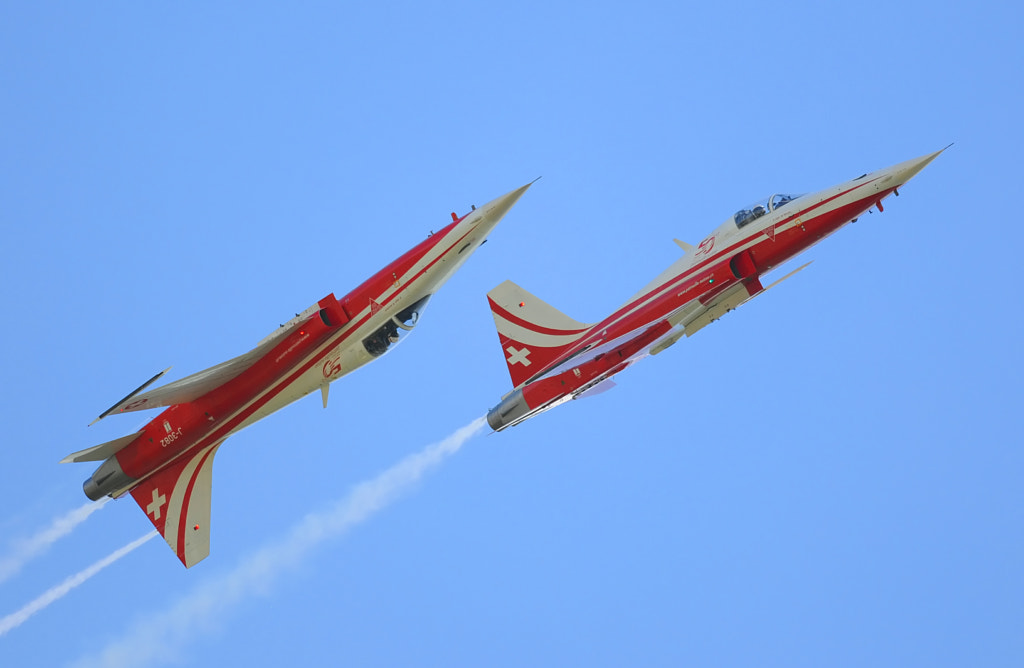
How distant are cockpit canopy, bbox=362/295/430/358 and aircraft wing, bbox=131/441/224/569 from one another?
391cm

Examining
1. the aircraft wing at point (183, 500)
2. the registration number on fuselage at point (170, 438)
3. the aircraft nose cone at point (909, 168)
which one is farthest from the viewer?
the aircraft wing at point (183, 500)

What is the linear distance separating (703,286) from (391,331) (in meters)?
6.61

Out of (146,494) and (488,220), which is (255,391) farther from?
(488,220)

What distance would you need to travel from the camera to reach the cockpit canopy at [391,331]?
111ft

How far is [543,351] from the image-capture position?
34.1 m

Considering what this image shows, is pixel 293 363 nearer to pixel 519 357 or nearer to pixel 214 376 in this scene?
pixel 214 376

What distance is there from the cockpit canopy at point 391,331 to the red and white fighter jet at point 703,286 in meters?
2.78

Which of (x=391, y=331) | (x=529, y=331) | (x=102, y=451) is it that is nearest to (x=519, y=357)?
(x=529, y=331)

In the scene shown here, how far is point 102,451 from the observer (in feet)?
111

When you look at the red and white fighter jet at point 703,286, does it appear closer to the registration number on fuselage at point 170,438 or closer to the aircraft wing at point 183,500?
the aircraft wing at point 183,500

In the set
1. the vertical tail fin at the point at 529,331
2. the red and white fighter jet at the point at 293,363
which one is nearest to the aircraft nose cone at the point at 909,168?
the vertical tail fin at the point at 529,331

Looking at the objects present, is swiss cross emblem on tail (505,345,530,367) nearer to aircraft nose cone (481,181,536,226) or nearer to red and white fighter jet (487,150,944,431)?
red and white fighter jet (487,150,944,431)

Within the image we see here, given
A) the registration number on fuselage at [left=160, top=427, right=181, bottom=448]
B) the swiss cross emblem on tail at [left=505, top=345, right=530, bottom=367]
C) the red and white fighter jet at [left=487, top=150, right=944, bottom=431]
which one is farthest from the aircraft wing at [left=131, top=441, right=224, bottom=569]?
the red and white fighter jet at [left=487, top=150, right=944, bottom=431]

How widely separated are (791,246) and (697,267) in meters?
1.86
